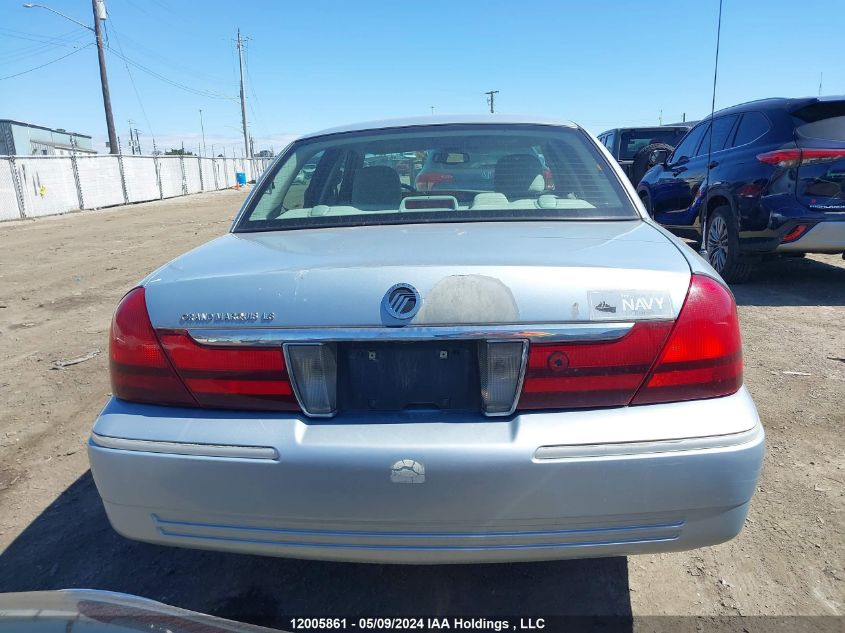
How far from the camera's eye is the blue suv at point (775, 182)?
224 inches

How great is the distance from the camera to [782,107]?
602 cm

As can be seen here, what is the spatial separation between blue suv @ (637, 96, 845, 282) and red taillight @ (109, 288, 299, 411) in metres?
4.55

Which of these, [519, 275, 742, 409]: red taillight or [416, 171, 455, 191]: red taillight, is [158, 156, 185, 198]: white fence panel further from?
[519, 275, 742, 409]: red taillight

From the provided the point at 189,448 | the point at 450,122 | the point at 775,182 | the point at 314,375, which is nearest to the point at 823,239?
the point at 775,182

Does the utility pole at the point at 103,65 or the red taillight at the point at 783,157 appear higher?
the utility pole at the point at 103,65

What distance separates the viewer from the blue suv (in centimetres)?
570

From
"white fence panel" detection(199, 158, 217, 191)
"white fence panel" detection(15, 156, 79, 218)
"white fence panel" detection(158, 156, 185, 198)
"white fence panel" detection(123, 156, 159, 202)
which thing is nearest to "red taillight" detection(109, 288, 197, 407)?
"white fence panel" detection(15, 156, 79, 218)

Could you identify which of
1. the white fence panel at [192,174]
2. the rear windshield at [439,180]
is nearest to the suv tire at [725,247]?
the rear windshield at [439,180]

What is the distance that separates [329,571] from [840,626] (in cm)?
173

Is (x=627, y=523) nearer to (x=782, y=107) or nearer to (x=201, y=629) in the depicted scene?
(x=201, y=629)

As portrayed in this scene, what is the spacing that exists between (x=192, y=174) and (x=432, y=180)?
115ft

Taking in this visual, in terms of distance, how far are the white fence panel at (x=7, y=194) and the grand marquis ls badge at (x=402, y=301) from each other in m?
20.7

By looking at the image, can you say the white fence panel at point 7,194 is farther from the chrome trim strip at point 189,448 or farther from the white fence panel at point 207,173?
the chrome trim strip at point 189,448

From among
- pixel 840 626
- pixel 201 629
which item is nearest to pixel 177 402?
pixel 201 629
